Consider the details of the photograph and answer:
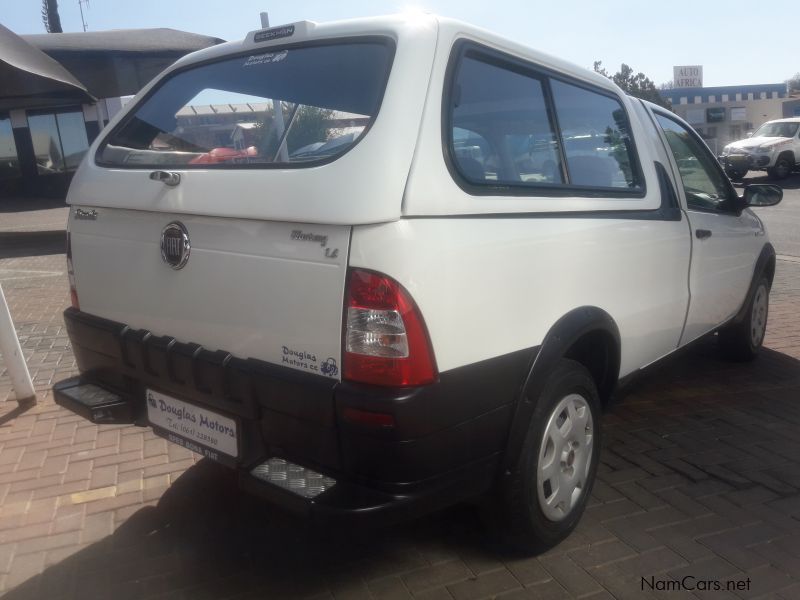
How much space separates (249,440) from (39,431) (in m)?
2.45

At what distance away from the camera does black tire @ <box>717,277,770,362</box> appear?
512cm

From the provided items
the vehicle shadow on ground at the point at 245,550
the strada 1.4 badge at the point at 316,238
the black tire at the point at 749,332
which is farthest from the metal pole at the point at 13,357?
the black tire at the point at 749,332

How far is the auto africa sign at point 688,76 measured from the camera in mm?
43781

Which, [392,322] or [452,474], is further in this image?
[452,474]

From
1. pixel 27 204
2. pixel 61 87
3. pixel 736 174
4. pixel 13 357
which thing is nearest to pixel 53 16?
pixel 27 204

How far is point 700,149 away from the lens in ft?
15.2

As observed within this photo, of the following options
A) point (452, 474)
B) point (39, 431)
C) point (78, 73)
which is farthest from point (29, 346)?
point (78, 73)

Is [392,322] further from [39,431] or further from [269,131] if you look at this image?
[39,431]

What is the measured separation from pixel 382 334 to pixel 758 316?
13.4ft

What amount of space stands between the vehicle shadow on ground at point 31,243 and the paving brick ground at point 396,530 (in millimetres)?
8900

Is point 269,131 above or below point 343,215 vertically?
above

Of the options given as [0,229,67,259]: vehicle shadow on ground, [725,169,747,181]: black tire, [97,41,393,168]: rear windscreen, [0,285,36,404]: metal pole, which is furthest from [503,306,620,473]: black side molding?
[725,169,747,181]: black tire

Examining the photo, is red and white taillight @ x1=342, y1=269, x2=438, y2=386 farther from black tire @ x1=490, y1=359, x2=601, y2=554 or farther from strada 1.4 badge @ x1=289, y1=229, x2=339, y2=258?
black tire @ x1=490, y1=359, x2=601, y2=554

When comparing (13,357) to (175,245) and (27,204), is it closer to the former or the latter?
(175,245)
